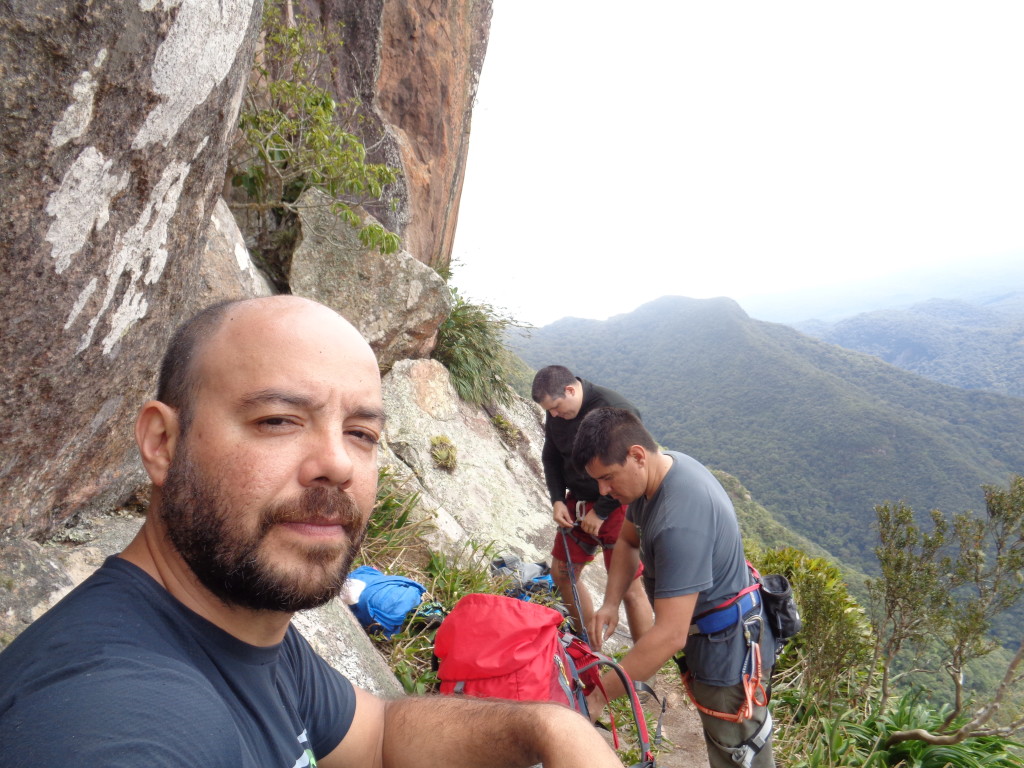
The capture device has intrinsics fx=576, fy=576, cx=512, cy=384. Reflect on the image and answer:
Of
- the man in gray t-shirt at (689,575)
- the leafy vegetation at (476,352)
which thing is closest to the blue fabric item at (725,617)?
the man in gray t-shirt at (689,575)

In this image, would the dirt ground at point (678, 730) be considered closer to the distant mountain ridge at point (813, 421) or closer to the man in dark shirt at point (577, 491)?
the man in dark shirt at point (577, 491)

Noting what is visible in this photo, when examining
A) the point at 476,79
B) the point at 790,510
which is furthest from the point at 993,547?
the point at 790,510

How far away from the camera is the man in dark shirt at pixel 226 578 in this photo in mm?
832

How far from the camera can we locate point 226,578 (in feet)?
3.61

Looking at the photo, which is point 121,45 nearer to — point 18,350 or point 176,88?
point 176,88

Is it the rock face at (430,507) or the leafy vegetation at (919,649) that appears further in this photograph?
the leafy vegetation at (919,649)

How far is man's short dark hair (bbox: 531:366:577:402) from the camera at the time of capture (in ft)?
14.8

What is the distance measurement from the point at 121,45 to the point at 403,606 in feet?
11.2

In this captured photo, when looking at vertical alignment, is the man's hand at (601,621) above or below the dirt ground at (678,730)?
above

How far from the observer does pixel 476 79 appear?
9359 millimetres

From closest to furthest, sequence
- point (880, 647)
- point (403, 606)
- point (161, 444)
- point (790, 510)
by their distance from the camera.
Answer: point (161, 444) < point (403, 606) < point (880, 647) < point (790, 510)

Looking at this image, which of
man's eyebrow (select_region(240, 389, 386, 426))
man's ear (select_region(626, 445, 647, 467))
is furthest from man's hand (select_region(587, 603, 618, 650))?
man's eyebrow (select_region(240, 389, 386, 426))

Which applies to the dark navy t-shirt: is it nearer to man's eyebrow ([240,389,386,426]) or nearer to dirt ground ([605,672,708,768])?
man's eyebrow ([240,389,386,426])

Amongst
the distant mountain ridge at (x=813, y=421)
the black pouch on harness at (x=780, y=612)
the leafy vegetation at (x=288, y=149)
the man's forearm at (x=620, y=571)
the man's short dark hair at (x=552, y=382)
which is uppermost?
the leafy vegetation at (x=288, y=149)
